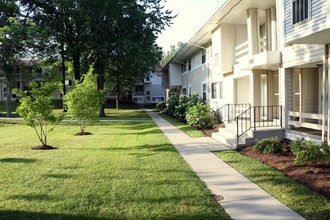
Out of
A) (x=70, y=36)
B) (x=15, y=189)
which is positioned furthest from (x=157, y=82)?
(x=15, y=189)

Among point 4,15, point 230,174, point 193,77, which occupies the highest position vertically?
point 4,15

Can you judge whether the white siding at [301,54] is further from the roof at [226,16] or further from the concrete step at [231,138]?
the roof at [226,16]

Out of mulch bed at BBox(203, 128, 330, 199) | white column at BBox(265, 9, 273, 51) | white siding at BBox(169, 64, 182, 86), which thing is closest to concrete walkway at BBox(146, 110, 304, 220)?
mulch bed at BBox(203, 128, 330, 199)

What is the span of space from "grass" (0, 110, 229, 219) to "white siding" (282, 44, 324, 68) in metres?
4.92

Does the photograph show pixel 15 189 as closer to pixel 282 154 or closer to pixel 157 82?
pixel 282 154

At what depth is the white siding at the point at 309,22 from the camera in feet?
31.0

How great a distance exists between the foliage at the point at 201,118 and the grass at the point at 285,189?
9075 mm

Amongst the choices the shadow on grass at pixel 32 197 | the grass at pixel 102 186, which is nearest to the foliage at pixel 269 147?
the grass at pixel 102 186

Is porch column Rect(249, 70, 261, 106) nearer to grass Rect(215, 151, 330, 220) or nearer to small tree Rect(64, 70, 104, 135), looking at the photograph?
grass Rect(215, 151, 330, 220)

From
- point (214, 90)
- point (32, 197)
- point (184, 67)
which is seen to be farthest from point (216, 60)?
point (184, 67)

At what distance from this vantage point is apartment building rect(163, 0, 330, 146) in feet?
33.9

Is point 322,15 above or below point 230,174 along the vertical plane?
above

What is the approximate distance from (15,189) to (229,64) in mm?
14305

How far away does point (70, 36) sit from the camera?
116 ft
